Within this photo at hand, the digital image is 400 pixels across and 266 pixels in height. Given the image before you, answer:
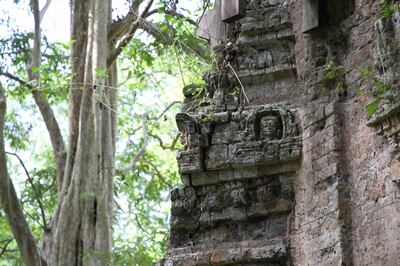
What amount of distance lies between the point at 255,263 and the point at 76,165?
16.8 ft

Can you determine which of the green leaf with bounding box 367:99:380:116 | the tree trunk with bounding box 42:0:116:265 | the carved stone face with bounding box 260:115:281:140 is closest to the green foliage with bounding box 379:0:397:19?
the green leaf with bounding box 367:99:380:116

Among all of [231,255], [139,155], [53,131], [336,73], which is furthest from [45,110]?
[336,73]

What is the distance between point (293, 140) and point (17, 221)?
16.3 feet

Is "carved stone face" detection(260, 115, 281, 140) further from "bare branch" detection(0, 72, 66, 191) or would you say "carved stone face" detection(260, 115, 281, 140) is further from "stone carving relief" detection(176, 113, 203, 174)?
"bare branch" detection(0, 72, 66, 191)

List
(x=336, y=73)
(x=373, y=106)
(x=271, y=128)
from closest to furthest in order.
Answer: (x=373, y=106)
(x=336, y=73)
(x=271, y=128)

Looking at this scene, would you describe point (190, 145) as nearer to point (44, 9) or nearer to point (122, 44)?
point (122, 44)

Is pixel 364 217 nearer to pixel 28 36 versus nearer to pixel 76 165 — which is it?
pixel 76 165

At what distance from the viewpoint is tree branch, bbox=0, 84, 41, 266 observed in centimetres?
1070

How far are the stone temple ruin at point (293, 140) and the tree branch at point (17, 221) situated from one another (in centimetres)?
392

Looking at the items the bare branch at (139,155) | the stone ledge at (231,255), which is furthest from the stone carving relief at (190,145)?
the bare branch at (139,155)

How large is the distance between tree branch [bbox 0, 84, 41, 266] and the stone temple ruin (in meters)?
3.92

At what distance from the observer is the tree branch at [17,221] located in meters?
10.7

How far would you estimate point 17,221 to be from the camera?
10.8 metres

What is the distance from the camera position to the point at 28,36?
13.4m
